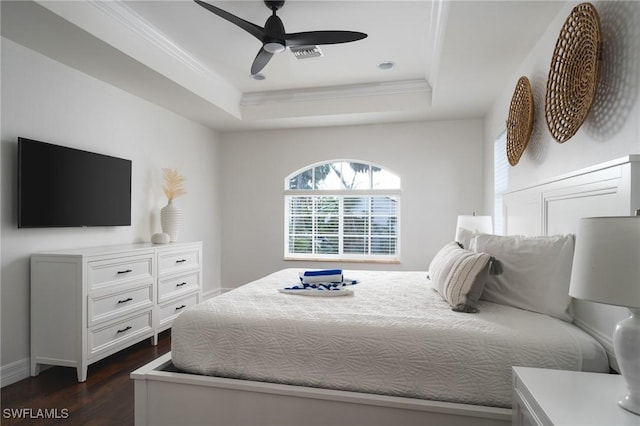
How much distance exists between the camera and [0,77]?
2.57 metres

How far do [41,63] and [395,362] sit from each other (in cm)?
325

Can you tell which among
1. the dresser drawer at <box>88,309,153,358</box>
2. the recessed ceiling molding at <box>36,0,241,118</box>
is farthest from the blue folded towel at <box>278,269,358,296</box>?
the recessed ceiling molding at <box>36,0,241,118</box>

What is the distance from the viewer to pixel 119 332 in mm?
3021

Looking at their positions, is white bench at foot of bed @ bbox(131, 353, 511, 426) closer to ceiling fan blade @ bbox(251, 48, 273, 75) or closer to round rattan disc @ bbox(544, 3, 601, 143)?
round rattan disc @ bbox(544, 3, 601, 143)

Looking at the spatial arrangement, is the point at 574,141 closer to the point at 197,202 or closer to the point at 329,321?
the point at 329,321

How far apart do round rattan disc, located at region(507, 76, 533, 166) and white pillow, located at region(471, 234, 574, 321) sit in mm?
1054

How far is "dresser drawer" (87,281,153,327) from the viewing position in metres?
2.78

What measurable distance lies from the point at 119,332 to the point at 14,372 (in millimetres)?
673

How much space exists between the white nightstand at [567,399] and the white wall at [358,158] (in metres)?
3.59

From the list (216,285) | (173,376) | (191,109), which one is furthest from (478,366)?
(216,285)

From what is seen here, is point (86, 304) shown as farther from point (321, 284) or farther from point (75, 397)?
point (321, 284)

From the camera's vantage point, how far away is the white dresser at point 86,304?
8.79ft

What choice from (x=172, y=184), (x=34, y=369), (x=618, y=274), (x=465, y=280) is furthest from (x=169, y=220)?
(x=618, y=274)

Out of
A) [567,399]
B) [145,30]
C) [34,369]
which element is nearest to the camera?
[567,399]
